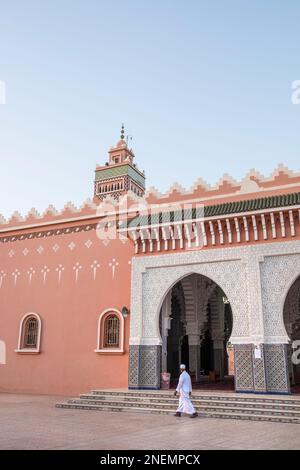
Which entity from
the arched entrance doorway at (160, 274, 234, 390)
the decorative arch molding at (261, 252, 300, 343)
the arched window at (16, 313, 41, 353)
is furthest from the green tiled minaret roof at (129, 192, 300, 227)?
the arched window at (16, 313, 41, 353)

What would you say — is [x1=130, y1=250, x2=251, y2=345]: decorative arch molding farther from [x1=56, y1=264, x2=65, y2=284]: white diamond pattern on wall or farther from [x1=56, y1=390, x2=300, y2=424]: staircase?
[x1=56, y1=264, x2=65, y2=284]: white diamond pattern on wall

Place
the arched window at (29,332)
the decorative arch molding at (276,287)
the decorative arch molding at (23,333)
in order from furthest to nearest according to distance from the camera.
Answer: the arched window at (29,332) < the decorative arch molding at (23,333) < the decorative arch molding at (276,287)

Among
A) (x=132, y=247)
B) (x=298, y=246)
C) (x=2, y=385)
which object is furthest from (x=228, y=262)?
(x=2, y=385)

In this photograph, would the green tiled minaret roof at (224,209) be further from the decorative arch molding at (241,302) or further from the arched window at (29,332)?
the arched window at (29,332)

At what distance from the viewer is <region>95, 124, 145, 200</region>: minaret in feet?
89.6

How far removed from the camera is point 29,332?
36.2 feet

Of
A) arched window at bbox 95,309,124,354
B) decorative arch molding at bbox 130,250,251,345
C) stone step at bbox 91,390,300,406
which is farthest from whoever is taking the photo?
arched window at bbox 95,309,124,354

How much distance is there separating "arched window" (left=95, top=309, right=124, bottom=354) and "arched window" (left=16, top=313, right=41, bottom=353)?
1.83m

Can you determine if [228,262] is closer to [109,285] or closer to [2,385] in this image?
[109,285]

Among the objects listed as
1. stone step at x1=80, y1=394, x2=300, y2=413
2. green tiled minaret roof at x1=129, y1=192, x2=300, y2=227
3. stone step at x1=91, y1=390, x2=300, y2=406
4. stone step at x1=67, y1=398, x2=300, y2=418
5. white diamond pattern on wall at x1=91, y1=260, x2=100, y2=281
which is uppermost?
green tiled minaret roof at x1=129, y1=192, x2=300, y2=227

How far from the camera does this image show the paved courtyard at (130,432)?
177 inches

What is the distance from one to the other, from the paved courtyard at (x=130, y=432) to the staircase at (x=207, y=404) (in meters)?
0.34

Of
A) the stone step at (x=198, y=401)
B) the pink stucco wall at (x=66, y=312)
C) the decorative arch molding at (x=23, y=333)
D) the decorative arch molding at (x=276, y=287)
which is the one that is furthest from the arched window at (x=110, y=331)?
the decorative arch molding at (x=276, y=287)
